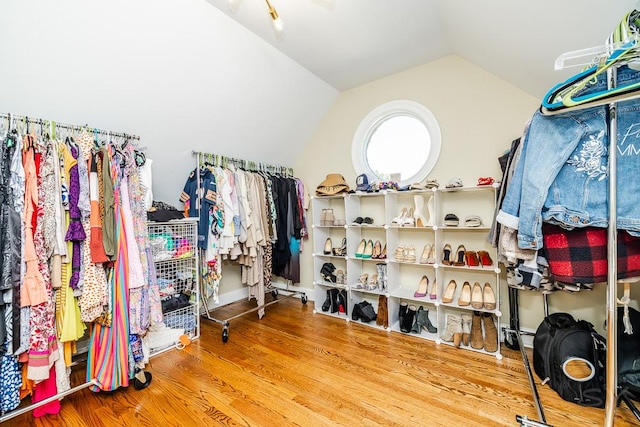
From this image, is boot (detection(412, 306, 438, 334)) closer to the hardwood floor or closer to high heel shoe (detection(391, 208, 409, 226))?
the hardwood floor

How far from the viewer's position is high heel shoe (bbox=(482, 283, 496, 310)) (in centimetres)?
215

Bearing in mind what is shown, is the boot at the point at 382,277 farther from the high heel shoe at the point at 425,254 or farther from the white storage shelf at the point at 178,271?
the white storage shelf at the point at 178,271

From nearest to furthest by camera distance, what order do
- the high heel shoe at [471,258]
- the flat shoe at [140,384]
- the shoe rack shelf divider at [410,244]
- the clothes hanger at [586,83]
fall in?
the clothes hanger at [586,83] → the flat shoe at [140,384] → the high heel shoe at [471,258] → the shoe rack shelf divider at [410,244]

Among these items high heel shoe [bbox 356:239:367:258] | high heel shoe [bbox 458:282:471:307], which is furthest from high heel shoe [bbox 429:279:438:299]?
high heel shoe [bbox 356:239:367:258]

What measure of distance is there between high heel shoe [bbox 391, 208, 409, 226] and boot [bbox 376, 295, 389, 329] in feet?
2.48

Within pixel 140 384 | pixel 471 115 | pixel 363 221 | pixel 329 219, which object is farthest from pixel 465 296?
pixel 140 384

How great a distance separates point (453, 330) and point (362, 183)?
154cm

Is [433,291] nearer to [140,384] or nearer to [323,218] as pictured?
[323,218]

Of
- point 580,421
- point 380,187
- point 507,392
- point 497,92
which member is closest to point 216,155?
point 380,187

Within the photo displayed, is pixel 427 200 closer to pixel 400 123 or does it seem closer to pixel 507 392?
pixel 400 123

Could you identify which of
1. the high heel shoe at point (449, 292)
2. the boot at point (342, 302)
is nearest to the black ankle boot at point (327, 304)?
the boot at point (342, 302)

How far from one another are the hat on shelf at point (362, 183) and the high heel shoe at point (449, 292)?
3.80 ft

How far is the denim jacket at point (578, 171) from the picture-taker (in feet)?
3.21

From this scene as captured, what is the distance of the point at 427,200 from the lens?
2625mm
